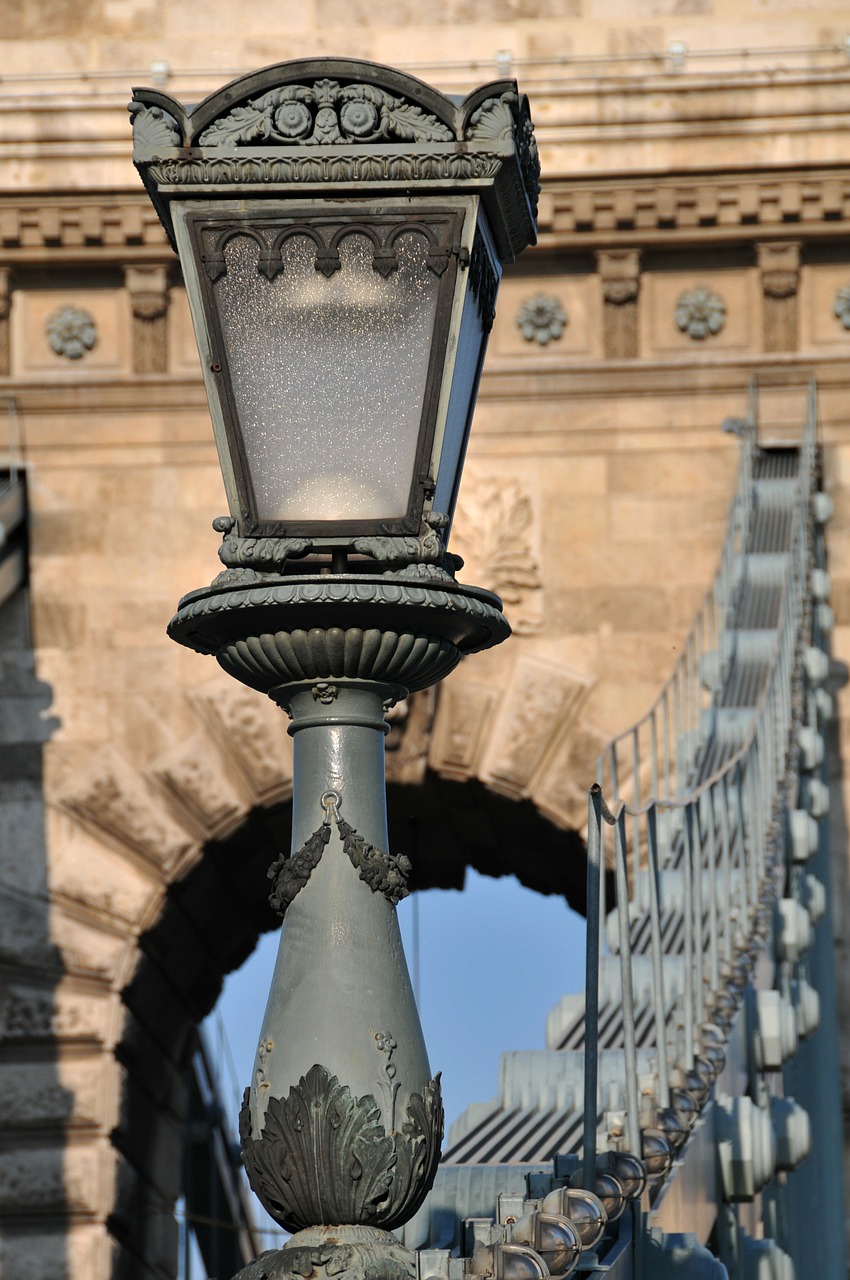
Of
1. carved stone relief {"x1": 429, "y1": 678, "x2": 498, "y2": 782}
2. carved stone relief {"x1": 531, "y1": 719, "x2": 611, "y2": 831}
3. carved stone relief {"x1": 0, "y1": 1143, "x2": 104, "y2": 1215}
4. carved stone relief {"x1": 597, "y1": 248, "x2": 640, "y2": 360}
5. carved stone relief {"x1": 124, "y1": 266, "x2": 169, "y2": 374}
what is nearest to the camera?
carved stone relief {"x1": 0, "y1": 1143, "x2": 104, "y2": 1215}

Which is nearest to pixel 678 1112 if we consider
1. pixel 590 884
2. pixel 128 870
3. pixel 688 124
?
pixel 590 884

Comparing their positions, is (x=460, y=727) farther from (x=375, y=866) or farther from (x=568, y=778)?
(x=375, y=866)

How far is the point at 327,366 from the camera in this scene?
4.27 metres

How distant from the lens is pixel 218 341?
14.1ft

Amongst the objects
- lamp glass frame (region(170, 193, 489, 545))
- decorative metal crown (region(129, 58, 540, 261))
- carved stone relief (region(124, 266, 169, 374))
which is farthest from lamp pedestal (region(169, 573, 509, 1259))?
carved stone relief (region(124, 266, 169, 374))

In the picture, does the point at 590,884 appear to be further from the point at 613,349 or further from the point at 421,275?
the point at 613,349

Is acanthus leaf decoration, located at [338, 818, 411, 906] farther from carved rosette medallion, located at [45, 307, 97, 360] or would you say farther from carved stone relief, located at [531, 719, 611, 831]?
carved rosette medallion, located at [45, 307, 97, 360]

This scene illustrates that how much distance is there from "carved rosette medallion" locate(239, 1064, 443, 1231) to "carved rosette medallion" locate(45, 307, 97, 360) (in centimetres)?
1228

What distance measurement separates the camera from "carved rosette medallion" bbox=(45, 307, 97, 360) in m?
15.8

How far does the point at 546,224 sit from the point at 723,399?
1.48m

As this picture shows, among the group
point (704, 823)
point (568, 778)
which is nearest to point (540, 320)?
point (568, 778)

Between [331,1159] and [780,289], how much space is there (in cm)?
1224

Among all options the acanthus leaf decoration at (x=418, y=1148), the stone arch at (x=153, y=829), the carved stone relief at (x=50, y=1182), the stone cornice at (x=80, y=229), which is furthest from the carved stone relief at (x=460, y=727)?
the acanthus leaf decoration at (x=418, y=1148)

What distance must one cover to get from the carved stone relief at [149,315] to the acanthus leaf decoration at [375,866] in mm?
11870
